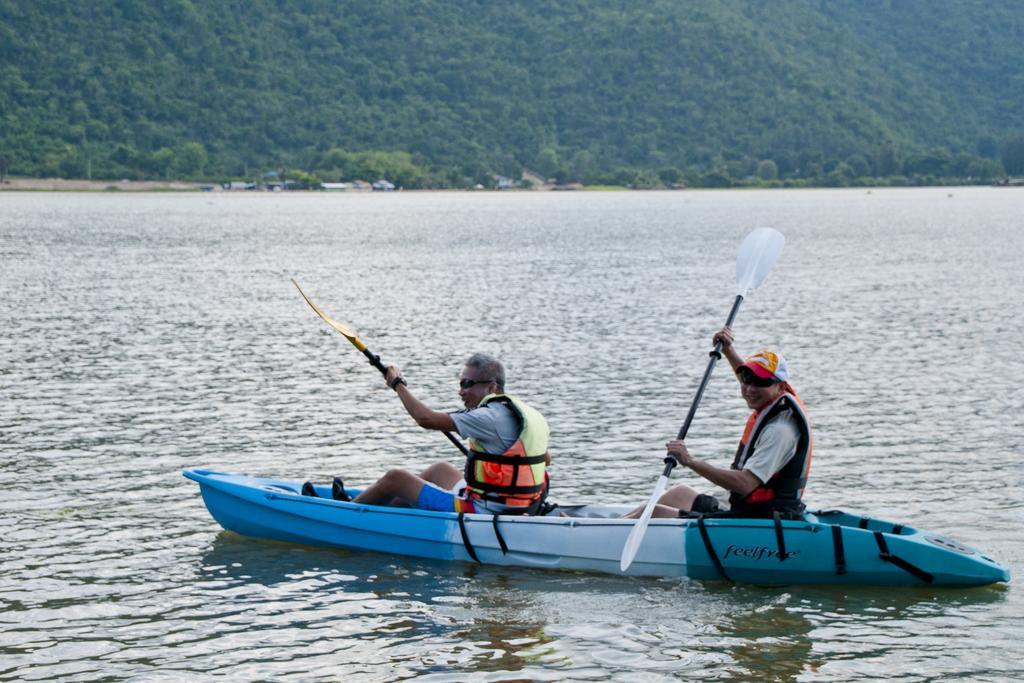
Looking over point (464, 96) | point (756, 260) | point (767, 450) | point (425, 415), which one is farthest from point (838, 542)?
point (464, 96)

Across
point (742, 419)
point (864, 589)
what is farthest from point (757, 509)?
point (742, 419)

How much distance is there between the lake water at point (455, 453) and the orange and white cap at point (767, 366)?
158cm

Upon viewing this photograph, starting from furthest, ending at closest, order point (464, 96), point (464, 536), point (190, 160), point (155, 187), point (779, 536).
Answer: point (464, 96) < point (155, 187) < point (190, 160) < point (464, 536) < point (779, 536)

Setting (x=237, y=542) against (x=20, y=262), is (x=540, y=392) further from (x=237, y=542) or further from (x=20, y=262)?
(x=20, y=262)

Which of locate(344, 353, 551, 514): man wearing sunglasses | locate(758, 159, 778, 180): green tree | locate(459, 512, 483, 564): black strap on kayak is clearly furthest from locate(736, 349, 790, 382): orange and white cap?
locate(758, 159, 778, 180): green tree

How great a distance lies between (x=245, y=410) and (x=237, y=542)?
19.4ft

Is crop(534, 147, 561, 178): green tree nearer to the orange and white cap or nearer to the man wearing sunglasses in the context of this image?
the man wearing sunglasses

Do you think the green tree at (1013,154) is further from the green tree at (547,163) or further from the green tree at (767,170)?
the green tree at (547,163)

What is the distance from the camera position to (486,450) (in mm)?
9992

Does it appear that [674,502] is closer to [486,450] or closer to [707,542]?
[707,542]

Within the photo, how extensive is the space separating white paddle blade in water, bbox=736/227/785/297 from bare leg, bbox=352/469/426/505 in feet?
11.4

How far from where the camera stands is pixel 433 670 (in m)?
8.38

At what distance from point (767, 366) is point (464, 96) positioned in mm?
165012

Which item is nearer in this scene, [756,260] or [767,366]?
[767,366]
